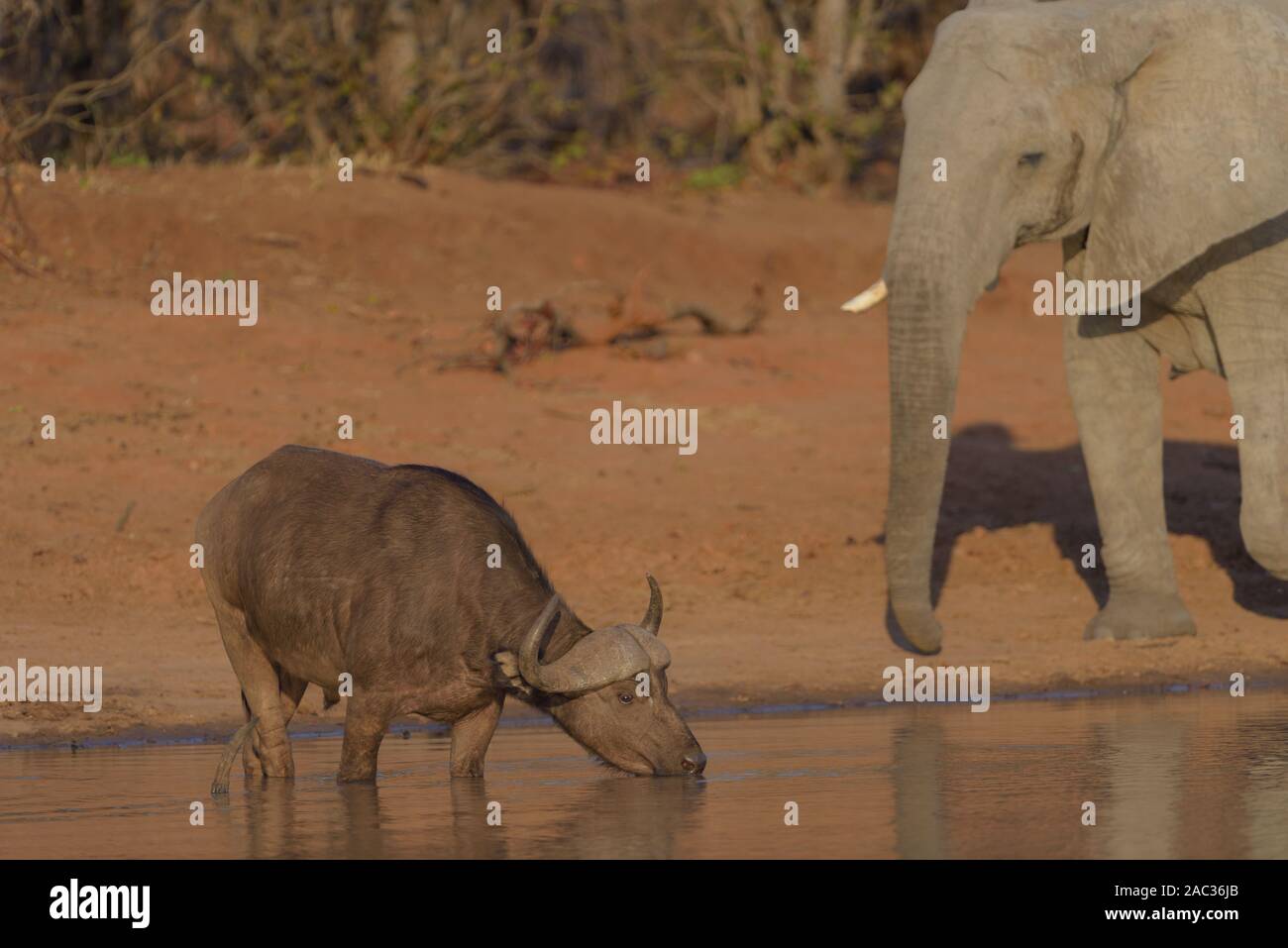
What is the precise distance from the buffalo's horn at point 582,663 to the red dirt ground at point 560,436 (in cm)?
315

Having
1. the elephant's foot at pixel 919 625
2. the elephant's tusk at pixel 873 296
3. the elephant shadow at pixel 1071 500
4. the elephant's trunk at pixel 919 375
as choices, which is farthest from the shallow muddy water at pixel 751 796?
the elephant shadow at pixel 1071 500

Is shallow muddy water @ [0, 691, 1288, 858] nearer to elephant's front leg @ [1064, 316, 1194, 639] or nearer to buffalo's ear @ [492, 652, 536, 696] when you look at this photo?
buffalo's ear @ [492, 652, 536, 696]

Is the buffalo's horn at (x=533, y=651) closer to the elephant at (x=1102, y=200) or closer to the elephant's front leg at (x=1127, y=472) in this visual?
the elephant at (x=1102, y=200)

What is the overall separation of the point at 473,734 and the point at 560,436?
25.8 ft

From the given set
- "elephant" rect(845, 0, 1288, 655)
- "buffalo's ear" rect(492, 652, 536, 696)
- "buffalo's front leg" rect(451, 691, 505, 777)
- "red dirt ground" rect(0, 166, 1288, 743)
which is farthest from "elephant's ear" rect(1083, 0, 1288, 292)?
"buffalo's ear" rect(492, 652, 536, 696)

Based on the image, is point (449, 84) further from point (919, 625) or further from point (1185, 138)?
point (919, 625)

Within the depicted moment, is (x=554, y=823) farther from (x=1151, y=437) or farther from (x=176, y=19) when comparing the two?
(x=176, y=19)

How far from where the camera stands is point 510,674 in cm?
934

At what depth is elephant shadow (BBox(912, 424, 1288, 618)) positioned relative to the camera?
15.9 metres

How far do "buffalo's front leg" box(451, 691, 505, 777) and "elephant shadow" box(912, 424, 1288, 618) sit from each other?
600cm

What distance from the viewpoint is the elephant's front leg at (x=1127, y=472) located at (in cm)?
1391

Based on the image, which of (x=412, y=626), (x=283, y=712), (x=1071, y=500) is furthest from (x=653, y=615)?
(x=1071, y=500)
